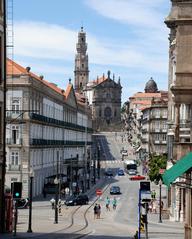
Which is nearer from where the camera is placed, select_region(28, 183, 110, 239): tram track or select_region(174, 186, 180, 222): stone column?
select_region(28, 183, 110, 239): tram track

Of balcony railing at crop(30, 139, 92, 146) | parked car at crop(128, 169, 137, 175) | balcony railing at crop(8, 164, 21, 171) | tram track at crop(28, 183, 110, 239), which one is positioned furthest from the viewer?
parked car at crop(128, 169, 137, 175)

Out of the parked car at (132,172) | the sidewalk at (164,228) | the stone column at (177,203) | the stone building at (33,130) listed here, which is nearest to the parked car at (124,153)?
the parked car at (132,172)

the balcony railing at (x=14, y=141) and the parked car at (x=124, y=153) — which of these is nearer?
the balcony railing at (x=14, y=141)

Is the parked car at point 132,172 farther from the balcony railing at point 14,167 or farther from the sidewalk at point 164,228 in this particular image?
the sidewalk at point 164,228

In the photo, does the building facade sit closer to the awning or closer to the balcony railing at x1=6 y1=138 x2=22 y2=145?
the balcony railing at x1=6 y1=138 x2=22 y2=145

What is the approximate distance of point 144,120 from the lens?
166375 mm

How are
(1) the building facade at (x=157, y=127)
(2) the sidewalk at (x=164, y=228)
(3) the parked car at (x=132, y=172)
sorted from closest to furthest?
1. (2) the sidewalk at (x=164, y=228)
2. (3) the parked car at (x=132, y=172)
3. (1) the building facade at (x=157, y=127)

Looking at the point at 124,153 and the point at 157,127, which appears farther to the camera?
the point at 124,153

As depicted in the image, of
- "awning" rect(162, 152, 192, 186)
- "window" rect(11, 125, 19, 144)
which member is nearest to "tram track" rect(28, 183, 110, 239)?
"awning" rect(162, 152, 192, 186)

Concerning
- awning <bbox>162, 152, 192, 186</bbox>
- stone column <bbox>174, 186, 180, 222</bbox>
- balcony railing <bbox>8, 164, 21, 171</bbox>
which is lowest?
stone column <bbox>174, 186, 180, 222</bbox>

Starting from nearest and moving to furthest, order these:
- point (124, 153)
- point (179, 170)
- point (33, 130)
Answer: point (179, 170) → point (33, 130) → point (124, 153)

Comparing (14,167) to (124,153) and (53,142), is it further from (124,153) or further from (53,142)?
(124,153)

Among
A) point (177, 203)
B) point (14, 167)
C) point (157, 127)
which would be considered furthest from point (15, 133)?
point (157, 127)

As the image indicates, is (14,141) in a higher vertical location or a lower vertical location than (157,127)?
lower
